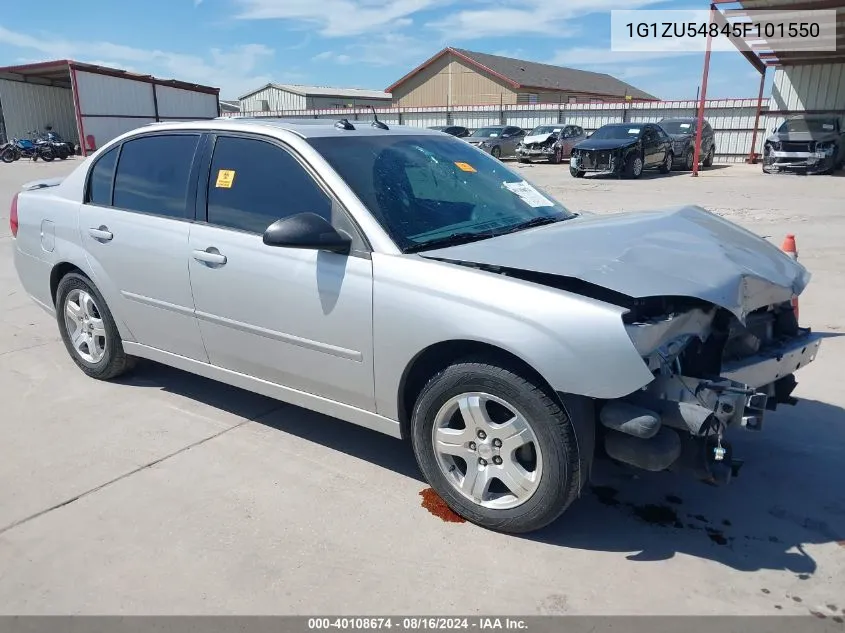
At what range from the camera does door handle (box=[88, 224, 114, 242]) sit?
168 inches

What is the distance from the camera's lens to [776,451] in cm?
367

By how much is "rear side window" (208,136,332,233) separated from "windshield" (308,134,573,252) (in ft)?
0.59

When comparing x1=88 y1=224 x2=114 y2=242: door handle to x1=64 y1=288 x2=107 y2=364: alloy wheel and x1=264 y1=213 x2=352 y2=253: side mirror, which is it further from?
x1=264 y1=213 x2=352 y2=253: side mirror

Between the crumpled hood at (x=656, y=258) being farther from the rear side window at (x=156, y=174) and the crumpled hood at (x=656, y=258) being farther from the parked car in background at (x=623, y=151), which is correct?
the parked car in background at (x=623, y=151)

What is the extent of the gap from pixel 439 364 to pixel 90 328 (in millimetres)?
2918

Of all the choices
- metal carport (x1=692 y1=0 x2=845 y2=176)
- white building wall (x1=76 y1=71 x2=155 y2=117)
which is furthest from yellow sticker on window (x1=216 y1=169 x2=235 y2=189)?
white building wall (x1=76 y1=71 x2=155 y2=117)

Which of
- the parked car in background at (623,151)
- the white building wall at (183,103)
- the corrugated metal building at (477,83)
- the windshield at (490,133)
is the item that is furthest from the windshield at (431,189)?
the corrugated metal building at (477,83)

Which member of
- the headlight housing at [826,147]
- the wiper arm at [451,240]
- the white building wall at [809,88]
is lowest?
the wiper arm at [451,240]

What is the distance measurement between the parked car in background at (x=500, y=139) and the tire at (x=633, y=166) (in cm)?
782

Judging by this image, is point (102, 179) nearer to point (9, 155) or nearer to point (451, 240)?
point (451, 240)

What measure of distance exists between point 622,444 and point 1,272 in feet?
27.5

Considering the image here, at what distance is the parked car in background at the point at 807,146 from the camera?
67.3 ft

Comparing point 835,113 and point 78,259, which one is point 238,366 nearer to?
point 78,259
